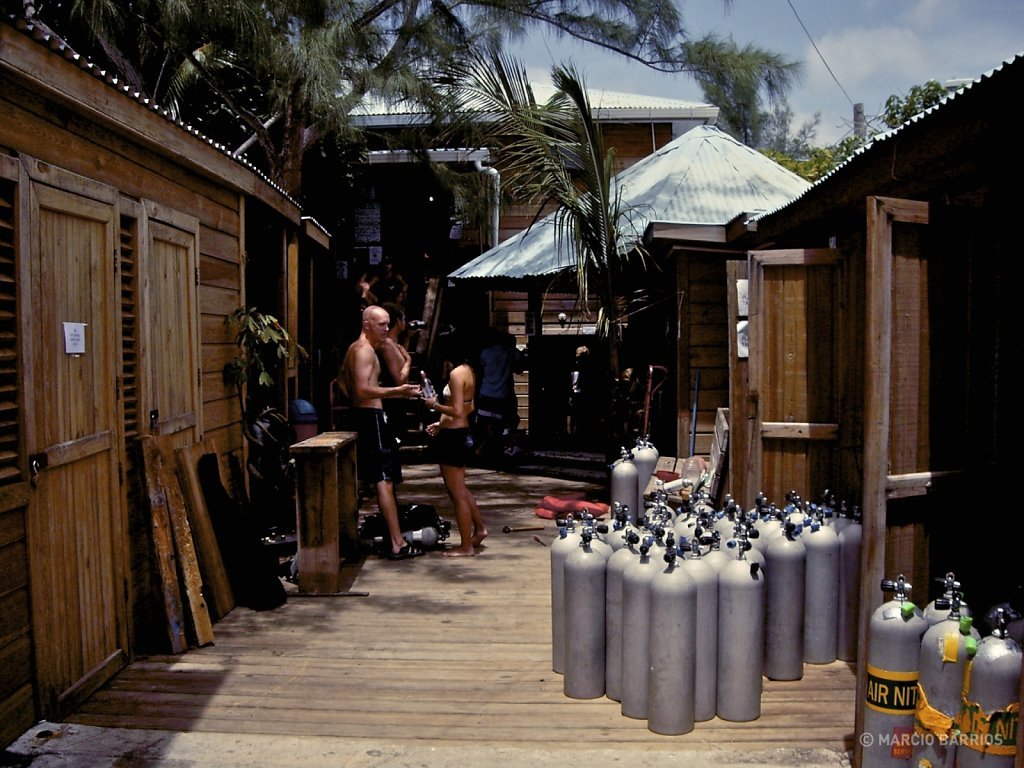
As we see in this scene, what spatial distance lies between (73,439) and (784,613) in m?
3.42

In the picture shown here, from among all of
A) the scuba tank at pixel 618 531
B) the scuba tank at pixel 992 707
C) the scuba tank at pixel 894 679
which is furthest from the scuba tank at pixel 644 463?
the scuba tank at pixel 992 707

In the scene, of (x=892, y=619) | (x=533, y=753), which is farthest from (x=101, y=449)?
(x=892, y=619)

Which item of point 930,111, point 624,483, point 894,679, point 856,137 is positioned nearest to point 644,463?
point 624,483

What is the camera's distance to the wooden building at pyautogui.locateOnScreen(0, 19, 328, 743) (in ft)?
13.0

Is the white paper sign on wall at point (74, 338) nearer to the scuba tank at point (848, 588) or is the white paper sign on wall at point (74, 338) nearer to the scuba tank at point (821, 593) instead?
the scuba tank at point (821, 593)

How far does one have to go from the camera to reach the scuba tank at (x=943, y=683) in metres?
3.10

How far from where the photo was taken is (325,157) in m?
14.8

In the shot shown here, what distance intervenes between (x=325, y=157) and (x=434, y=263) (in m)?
2.26

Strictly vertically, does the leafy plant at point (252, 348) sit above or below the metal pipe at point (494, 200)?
below

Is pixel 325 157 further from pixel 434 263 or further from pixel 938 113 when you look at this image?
pixel 938 113

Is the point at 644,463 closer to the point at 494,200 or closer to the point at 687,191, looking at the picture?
the point at 687,191

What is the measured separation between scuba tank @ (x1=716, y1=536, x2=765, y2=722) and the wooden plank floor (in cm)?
9

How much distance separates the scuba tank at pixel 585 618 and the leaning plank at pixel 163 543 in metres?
2.13

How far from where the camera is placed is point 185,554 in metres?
5.36
